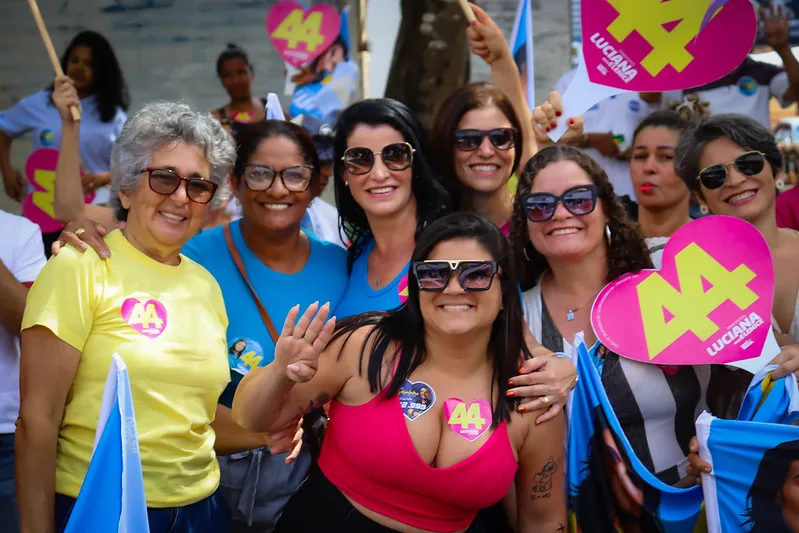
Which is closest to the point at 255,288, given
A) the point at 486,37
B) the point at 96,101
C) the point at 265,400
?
the point at 265,400

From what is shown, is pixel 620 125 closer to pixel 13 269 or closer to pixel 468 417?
pixel 468 417

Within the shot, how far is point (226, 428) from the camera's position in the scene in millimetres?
3143

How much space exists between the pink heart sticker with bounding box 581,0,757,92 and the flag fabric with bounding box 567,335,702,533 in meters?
1.21

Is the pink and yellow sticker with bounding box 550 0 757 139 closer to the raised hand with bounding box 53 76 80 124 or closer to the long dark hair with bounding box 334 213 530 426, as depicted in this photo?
the long dark hair with bounding box 334 213 530 426

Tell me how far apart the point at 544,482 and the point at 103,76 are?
165 inches

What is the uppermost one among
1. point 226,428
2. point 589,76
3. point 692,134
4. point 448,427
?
point 589,76

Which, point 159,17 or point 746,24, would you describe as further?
point 159,17

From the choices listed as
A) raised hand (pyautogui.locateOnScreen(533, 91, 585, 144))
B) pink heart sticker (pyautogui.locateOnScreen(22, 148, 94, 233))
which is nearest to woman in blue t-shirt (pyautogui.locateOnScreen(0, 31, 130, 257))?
pink heart sticker (pyautogui.locateOnScreen(22, 148, 94, 233))

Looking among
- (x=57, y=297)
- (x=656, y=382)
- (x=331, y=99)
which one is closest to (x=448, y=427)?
(x=656, y=382)

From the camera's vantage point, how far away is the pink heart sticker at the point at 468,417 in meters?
2.59

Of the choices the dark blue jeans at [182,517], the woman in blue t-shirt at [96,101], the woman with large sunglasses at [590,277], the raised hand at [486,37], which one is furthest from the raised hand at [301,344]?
the woman in blue t-shirt at [96,101]

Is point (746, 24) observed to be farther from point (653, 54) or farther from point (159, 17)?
point (159, 17)

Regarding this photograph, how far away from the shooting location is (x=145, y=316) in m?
2.66

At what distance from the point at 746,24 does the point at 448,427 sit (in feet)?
6.25
